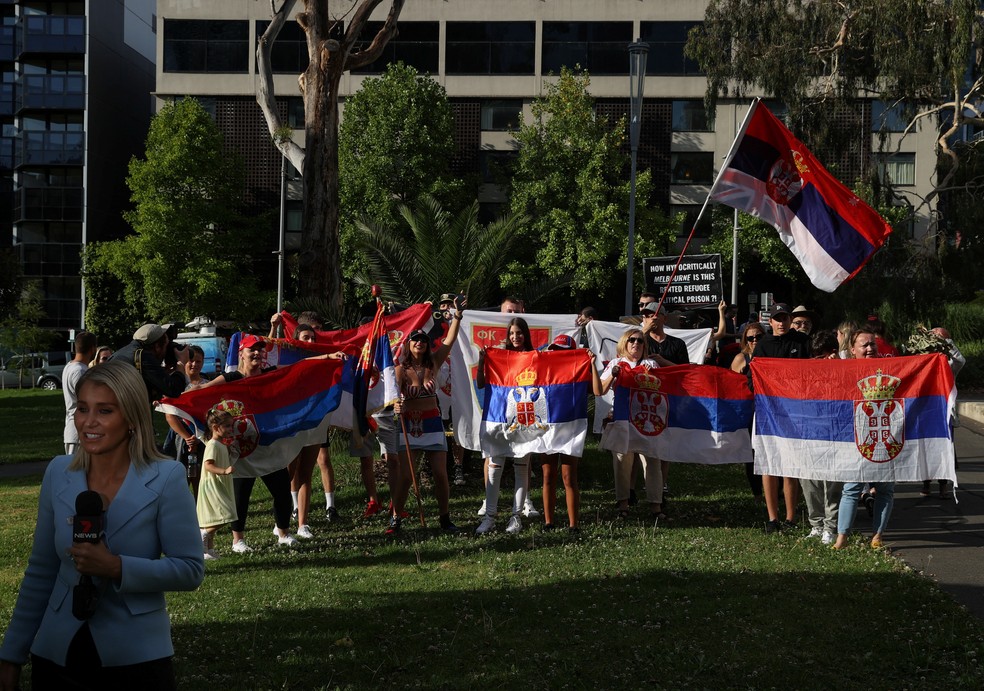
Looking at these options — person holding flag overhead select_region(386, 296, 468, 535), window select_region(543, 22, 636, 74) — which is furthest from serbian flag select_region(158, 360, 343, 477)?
window select_region(543, 22, 636, 74)

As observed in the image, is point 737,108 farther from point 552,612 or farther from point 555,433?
point 552,612

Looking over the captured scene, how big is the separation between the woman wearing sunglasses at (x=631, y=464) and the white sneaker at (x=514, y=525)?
1240mm

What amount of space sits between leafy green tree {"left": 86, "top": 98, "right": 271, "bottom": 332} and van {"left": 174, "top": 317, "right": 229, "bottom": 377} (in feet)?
12.2

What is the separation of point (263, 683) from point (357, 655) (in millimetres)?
666

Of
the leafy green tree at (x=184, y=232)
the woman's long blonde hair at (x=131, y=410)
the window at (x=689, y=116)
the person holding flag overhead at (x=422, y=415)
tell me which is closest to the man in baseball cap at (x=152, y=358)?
the person holding flag overhead at (x=422, y=415)

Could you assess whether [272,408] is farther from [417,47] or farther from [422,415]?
[417,47]

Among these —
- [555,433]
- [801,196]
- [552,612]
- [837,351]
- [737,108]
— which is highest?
[737,108]

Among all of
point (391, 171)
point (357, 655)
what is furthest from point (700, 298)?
point (391, 171)

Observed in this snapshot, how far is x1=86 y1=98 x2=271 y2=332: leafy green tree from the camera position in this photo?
47.8 m

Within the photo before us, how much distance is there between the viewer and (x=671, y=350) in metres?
11.5

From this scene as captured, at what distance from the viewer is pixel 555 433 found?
33.4ft

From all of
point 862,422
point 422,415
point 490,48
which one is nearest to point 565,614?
point 422,415

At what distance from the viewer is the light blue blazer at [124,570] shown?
332 centimetres

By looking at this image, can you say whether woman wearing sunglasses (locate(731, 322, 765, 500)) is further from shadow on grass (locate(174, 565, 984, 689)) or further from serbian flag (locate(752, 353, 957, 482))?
shadow on grass (locate(174, 565, 984, 689))
